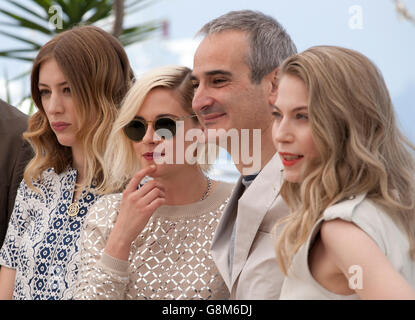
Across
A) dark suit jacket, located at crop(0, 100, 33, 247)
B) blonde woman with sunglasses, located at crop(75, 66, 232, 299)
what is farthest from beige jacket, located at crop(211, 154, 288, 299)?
dark suit jacket, located at crop(0, 100, 33, 247)

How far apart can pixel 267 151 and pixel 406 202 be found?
2.19 ft

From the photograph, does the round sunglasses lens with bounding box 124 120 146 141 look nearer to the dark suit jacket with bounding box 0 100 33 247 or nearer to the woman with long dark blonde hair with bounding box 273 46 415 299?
the woman with long dark blonde hair with bounding box 273 46 415 299

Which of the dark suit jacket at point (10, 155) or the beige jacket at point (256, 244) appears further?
the dark suit jacket at point (10, 155)

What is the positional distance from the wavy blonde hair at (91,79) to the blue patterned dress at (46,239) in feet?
0.44

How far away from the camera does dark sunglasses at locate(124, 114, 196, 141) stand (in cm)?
233

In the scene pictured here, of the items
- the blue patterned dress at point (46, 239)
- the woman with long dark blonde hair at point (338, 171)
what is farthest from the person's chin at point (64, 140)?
the woman with long dark blonde hair at point (338, 171)

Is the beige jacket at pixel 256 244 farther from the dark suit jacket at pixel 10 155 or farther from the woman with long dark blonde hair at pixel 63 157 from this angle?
the dark suit jacket at pixel 10 155

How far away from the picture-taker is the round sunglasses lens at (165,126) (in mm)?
2334

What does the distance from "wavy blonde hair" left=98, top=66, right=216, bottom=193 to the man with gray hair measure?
0.24 feet

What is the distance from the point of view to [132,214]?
89.9 inches

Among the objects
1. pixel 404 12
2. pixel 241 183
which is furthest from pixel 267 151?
pixel 404 12

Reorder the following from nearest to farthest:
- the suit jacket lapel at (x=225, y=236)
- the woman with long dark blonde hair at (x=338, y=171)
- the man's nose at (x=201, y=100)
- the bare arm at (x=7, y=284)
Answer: the woman with long dark blonde hair at (x=338, y=171) < the suit jacket lapel at (x=225, y=236) < the man's nose at (x=201, y=100) < the bare arm at (x=7, y=284)

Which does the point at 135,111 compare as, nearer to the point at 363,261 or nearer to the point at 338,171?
the point at 338,171
